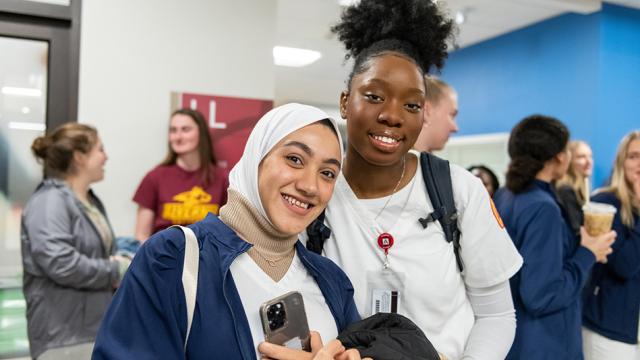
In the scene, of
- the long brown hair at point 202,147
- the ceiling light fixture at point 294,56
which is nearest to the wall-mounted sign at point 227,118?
the long brown hair at point 202,147

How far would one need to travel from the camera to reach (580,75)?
542cm

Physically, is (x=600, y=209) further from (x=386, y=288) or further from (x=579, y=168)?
(x=579, y=168)

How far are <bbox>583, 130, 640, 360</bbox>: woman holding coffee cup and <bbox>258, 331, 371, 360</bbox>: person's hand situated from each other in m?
2.27

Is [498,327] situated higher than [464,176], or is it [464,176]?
[464,176]

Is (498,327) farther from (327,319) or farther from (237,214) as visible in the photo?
(237,214)

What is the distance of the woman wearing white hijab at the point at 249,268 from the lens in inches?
37.3

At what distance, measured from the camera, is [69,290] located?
8.51 ft

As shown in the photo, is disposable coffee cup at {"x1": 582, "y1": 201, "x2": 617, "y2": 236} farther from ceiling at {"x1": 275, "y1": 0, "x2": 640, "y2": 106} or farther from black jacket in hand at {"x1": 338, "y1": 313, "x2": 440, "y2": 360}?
ceiling at {"x1": 275, "y1": 0, "x2": 640, "y2": 106}

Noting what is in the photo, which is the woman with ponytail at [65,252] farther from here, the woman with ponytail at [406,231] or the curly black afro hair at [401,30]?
the curly black afro hair at [401,30]

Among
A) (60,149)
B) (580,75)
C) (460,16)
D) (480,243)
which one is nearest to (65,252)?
(60,149)

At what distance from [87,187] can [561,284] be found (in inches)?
93.8

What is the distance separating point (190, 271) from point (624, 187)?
272 cm

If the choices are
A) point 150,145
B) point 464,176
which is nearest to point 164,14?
point 150,145

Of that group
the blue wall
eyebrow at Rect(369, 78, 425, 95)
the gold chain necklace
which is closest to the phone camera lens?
the gold chain necklace
